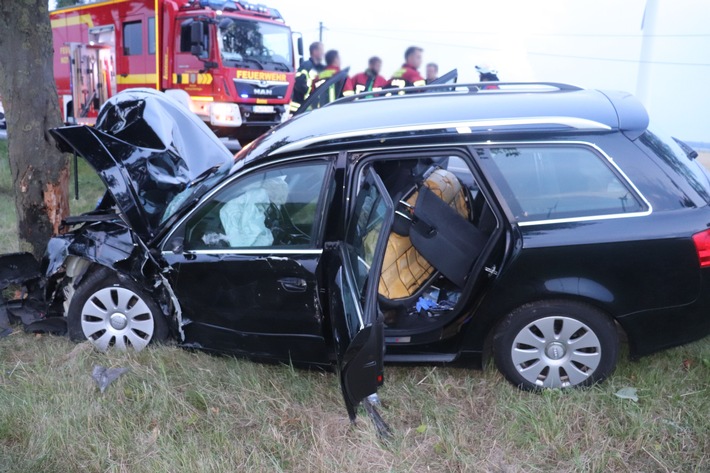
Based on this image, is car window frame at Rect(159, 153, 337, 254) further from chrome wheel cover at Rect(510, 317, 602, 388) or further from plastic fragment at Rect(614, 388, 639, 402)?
plastic fragment at Rect(614, 388, 639, 402)

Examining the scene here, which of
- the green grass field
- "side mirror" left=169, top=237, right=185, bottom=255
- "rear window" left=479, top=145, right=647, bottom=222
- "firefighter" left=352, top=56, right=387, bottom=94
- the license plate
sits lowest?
the green grass field

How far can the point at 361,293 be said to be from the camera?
8.85 ft

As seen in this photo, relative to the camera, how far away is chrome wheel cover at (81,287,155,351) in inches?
139

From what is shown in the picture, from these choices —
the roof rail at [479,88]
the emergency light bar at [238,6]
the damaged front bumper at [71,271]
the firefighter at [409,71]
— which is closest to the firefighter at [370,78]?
the firefighter at [409,71]

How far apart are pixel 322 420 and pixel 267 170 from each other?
1303mm

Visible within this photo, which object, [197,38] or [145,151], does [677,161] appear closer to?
[145,151]

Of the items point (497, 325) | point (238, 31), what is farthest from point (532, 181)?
point (238, 31)

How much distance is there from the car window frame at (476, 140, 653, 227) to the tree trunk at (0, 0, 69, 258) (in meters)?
3.30

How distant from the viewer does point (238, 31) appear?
10.9 metres

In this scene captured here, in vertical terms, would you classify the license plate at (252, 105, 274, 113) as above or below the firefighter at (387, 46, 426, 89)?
below

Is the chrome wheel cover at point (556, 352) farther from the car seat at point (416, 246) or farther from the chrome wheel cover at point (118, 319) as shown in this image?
the chrome wheel cover at point (118, 319)

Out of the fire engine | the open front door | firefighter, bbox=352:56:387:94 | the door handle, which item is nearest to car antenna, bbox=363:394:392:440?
the open front door

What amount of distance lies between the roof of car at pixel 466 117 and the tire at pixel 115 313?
1053 millimetres

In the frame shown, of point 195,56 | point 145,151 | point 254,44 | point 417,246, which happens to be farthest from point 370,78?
point 417,246
